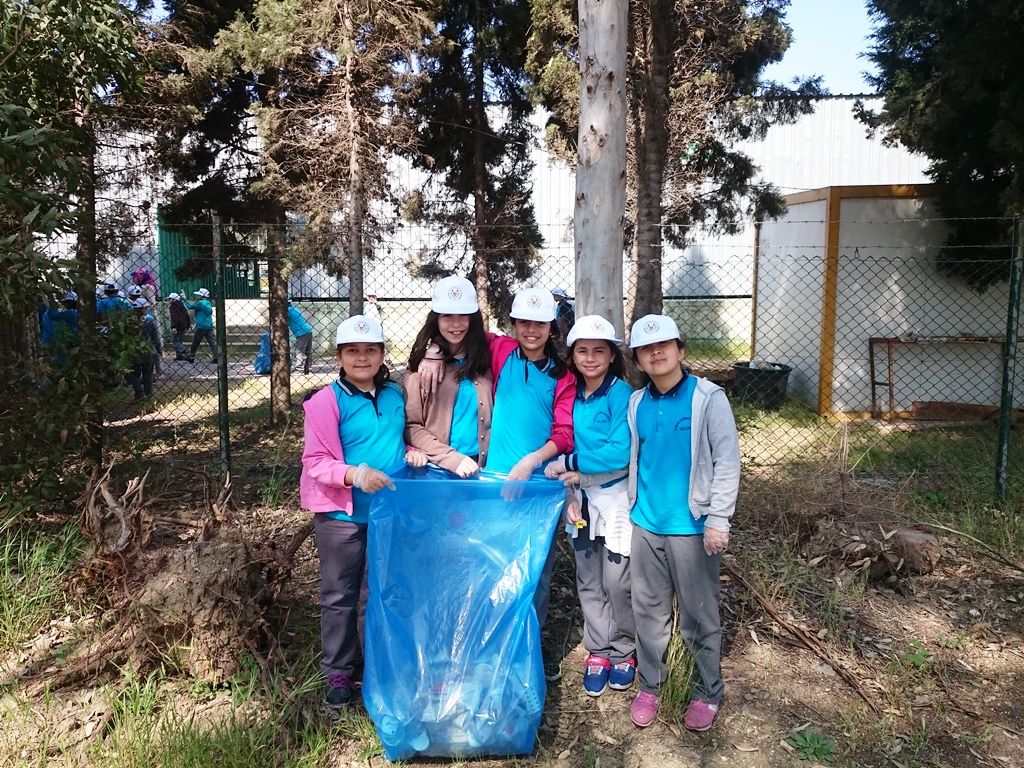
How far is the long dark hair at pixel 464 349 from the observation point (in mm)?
3037

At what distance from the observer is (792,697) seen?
3.11 metres

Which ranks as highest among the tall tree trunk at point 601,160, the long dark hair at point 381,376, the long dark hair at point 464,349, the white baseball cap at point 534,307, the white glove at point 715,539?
the tall tree trunk at point 601,160

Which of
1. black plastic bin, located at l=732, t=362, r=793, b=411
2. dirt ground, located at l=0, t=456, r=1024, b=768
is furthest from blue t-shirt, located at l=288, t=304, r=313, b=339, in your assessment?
dirt ground, located at l=0, t=456, r=1024, b=768

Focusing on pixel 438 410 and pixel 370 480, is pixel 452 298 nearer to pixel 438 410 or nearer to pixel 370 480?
pixel 438 410

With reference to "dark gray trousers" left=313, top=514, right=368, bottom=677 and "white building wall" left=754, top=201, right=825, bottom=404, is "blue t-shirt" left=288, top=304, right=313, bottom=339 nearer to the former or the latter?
"white building wall" left=754, top=201, right=825, bottom=404

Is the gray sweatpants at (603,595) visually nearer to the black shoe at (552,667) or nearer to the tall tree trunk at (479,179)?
the black shoe at (552,667)

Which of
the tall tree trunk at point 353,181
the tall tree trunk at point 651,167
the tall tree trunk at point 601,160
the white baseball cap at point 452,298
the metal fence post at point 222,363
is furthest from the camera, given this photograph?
the tall tree trunk at point 353,181

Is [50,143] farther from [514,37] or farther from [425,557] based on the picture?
[514,37]

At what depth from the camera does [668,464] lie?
9.19 ft

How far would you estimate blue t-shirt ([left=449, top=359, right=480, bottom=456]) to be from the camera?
120 inches

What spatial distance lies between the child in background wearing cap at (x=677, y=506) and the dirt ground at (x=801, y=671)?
0.19m

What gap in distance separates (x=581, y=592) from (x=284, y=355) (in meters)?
5.73

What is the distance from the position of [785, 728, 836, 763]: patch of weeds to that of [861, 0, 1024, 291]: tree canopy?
455cm

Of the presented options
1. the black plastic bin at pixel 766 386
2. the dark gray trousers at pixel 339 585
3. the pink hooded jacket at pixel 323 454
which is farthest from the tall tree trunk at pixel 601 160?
the black plastic bin at pixel 766 386
